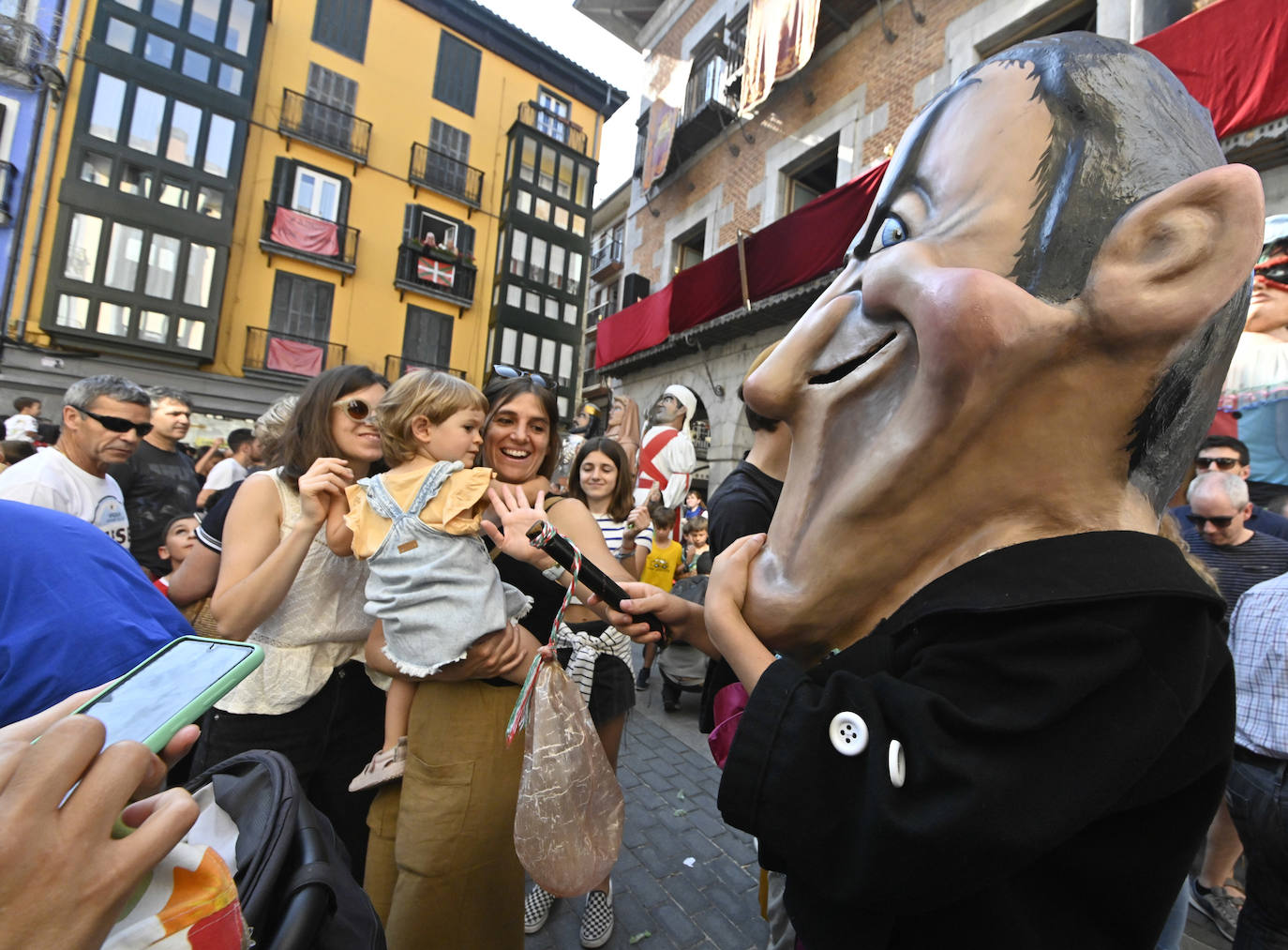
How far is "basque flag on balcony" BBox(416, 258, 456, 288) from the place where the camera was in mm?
17906

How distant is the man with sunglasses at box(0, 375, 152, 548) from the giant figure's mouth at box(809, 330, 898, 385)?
3.12m

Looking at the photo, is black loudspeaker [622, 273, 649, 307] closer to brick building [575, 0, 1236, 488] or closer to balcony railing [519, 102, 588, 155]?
brick building [575, 0, 1236, 488]

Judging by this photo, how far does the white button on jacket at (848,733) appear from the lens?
Answer: 0.68 meters

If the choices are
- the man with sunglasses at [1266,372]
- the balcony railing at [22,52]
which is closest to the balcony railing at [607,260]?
the balcony railing at [22,52]

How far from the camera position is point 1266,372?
102 inches

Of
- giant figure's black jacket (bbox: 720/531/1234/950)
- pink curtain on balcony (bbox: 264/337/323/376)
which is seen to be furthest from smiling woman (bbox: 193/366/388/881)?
pink curtain on balcony (bbox: 264/337/323/376)

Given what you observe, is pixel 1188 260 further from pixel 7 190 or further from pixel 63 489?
pixel 7 190

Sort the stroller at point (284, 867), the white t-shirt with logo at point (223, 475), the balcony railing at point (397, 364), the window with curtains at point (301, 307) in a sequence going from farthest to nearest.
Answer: the balcony railing at point (397, 364) < the window with curtains at point (301, 307) < the white t-shirt with logo at point (223, 475) < the stroller at point (284, 867)

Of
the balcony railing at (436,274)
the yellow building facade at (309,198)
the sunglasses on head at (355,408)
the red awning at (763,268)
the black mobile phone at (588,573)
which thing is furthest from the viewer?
the balcony railing at (436,274)

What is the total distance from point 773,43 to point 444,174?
1283cm

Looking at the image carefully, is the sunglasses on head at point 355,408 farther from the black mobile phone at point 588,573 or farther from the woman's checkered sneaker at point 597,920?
the woman's checkered sneaker at point 597,920

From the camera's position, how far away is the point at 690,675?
4371mm

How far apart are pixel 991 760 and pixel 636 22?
→ 17.4 m

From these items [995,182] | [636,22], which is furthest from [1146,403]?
[636,22]
